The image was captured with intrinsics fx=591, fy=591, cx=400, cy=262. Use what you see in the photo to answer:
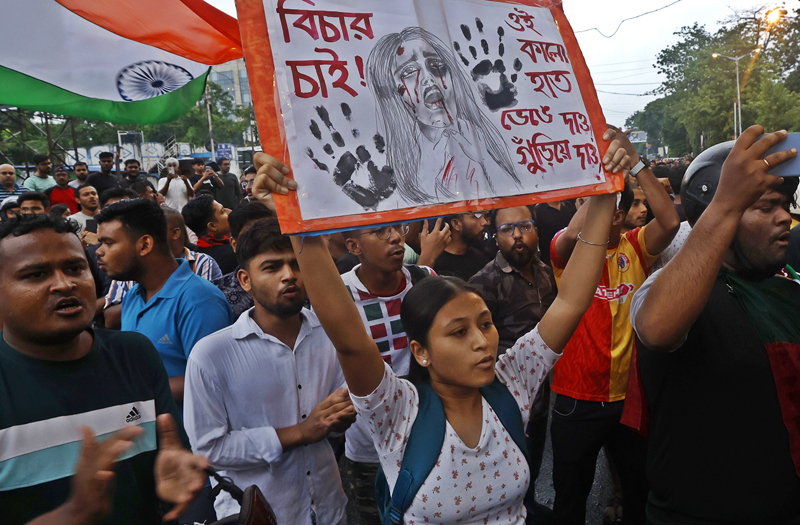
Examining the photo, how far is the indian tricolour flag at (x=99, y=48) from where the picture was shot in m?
2.43

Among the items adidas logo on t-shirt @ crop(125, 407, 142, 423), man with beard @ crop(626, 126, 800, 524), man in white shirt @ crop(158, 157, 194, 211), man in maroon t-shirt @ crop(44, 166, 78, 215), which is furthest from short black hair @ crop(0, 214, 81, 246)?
man in white shirt @ crop(158, 157, 194, 211)

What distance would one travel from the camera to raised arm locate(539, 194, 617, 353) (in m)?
2.09

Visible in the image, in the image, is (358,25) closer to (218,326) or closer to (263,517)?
(263,517)

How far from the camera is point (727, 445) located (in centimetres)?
Result: 179

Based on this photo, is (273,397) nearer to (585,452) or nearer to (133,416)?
(133,416)

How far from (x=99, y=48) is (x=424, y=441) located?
2.20m

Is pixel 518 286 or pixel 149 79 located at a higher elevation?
pixel 149 79

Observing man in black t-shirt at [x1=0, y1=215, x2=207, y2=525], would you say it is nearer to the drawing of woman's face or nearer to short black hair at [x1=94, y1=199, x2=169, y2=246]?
the drawing of woman's face

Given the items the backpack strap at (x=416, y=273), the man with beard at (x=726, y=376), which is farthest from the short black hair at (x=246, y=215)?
the man with beard at (x=726, y=376)

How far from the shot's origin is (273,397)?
7.88 feet

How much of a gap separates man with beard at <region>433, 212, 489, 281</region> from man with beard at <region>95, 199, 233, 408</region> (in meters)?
1.95

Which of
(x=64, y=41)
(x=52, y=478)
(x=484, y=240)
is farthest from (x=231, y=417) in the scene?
(x=484, y=240)

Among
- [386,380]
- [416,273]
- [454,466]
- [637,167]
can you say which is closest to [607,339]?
[416,273]

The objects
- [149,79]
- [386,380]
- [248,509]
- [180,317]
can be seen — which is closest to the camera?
[248,509]
